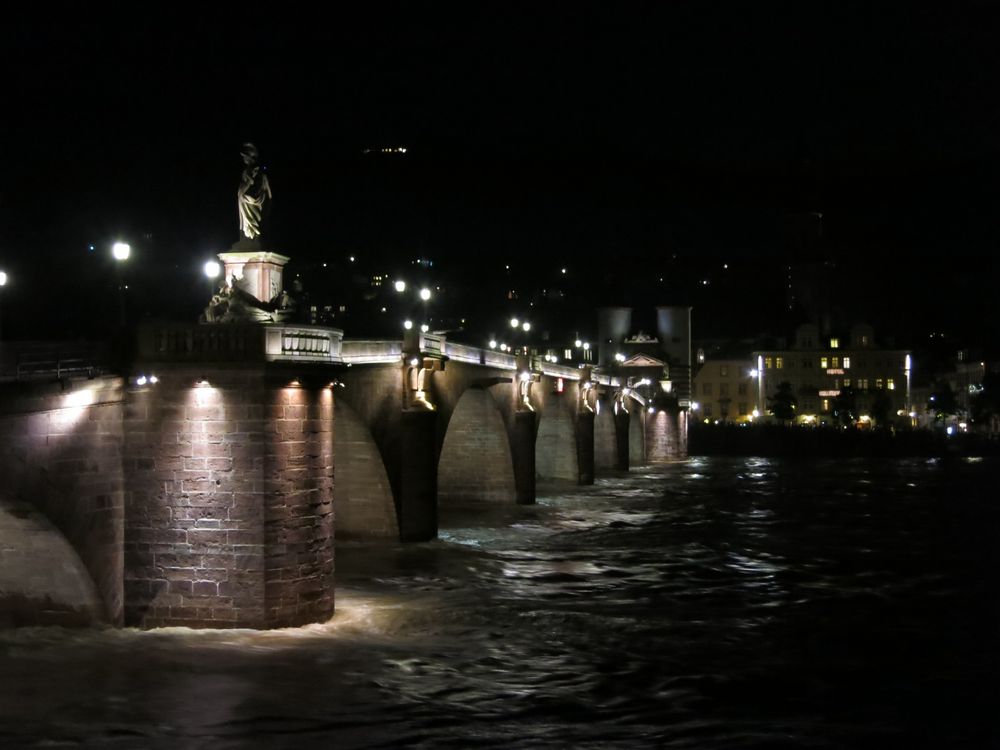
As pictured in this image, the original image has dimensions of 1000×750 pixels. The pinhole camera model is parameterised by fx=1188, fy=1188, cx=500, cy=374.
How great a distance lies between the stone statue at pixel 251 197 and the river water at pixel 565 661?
8.70 meters

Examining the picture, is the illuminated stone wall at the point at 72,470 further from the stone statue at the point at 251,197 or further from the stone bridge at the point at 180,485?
the stone statue at the point at 251,197

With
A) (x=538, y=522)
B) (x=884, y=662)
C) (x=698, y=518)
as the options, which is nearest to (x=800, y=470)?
(x=698, y=518)

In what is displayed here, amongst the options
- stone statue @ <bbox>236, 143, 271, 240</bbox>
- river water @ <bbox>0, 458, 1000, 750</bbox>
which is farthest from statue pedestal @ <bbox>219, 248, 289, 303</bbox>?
river water @ <bbox>0, 458, 1000, 750</bbox>

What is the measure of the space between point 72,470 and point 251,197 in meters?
7.23

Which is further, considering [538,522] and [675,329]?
[675,329]

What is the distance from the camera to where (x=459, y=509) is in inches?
1972

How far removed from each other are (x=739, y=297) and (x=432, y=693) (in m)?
172

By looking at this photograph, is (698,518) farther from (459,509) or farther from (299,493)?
(299,493)

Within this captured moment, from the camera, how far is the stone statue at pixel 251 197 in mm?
26047

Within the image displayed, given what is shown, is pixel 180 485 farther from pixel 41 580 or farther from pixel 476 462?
pixel 476 462

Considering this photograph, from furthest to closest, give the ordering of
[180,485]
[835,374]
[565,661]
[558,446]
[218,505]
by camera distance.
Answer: [835,374], [558,446], [180,485], [218,505], [565,661]

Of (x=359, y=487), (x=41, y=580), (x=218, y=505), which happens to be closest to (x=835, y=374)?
(x=359, y=487)

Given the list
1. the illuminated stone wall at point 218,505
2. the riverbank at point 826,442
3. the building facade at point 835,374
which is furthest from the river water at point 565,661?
the building facade at point 835,374

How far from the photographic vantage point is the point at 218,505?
23.2 meters
